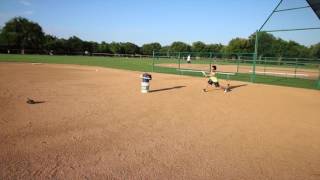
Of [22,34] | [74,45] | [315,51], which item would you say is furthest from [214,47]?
[315,51]

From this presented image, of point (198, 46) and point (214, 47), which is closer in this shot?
point (214, 47)

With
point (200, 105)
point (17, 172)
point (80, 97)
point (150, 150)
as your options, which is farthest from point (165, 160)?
point (80, 97)

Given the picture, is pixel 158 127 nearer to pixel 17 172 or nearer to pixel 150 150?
pixel 150 150

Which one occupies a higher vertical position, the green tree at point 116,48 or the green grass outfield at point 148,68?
the green tree at point 116,48

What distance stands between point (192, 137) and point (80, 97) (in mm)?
5802

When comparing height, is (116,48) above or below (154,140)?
above

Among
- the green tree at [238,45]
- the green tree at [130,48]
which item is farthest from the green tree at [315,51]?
the green tree at [130,48]

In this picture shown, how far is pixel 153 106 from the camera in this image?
31.1 ft

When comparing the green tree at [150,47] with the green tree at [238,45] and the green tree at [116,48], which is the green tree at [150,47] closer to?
the green tree at [116,48]

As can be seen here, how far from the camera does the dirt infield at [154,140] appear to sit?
443cm

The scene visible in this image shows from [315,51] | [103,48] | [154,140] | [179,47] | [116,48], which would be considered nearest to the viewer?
[154,140]

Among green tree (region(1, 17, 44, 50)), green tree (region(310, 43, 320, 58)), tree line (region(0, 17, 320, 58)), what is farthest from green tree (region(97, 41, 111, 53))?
green tree (region(310, 43, 320, 58))

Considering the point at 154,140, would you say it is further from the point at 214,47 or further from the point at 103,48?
the point at 214,47

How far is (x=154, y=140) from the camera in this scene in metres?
5.86
